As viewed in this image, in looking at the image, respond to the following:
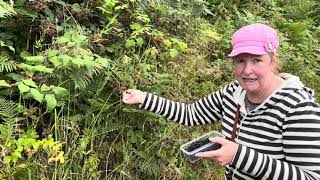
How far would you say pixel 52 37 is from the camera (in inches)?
141

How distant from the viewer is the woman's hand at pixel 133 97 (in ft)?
11.0

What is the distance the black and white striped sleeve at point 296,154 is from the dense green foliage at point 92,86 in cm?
129

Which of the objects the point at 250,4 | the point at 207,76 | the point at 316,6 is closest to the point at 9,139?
the point at 207,76

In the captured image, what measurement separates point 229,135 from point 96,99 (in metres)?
1.19

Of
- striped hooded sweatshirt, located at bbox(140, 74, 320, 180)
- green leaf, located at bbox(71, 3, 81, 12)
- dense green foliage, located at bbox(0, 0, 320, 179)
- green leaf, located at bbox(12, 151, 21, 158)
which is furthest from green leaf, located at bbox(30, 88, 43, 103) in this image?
striped hooded sweatshirt, located at bbox(140, 74, 320, 180)

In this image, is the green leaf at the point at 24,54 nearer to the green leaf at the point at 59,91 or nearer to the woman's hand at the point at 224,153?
the green leaf at the point at 59,91

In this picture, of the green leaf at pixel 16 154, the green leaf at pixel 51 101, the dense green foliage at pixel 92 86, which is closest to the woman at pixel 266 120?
the dense green foliage at pixel 92 86

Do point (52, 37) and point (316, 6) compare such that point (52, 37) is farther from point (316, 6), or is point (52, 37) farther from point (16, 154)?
point (316, 6)

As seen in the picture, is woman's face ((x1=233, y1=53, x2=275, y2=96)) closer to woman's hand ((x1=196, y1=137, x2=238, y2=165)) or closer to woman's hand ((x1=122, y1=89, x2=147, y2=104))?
woman's hand ((x1=196, y1=137, x2=238, y2=165))

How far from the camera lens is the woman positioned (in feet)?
7.95

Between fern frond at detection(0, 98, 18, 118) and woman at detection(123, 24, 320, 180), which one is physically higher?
woman at detection(123, 24, 320, 180)

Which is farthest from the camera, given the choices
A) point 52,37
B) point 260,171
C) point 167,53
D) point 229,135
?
point 167,53

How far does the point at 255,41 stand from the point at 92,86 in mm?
1549

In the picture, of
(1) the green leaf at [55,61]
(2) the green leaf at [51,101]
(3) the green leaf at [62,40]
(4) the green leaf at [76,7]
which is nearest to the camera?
(2) the green leaf at [51,101]
